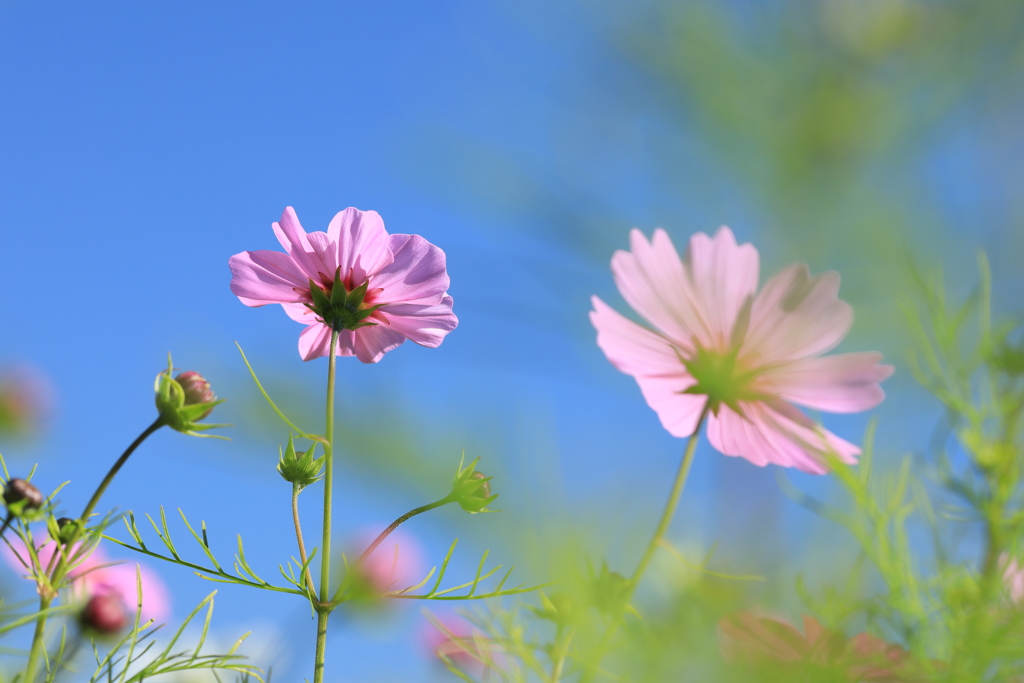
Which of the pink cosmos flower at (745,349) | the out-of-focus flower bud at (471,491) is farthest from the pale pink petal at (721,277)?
Result: the out-of-focus flower bud at (471,491)

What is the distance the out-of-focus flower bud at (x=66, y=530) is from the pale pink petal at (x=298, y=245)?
0.38 ft

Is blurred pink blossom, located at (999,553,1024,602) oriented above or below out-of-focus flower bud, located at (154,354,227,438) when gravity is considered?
above

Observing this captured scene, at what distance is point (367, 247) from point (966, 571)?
0.32 metres

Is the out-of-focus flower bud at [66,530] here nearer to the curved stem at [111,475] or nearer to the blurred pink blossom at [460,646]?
the curved stem at [111,475]

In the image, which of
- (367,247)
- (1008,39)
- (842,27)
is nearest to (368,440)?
(367,247)

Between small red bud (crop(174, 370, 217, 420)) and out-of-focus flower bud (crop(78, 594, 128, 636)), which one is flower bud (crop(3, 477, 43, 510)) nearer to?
small red bud (crop(174, 370, 217, 420))

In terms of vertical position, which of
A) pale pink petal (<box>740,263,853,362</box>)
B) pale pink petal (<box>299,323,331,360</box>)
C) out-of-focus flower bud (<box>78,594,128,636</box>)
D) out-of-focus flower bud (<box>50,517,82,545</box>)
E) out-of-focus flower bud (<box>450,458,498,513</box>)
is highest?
pale pink petal (<box>740,263,853,362</box>)

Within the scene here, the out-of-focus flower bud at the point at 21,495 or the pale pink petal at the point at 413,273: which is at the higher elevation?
the pale pink petal at the point at 413,273

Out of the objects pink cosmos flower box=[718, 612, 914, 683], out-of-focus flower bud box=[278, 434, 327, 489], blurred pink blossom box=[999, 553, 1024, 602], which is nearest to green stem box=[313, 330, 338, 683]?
out-of-focus flower bud box=[278, 434, 327, 489]

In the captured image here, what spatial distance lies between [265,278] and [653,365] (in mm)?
150

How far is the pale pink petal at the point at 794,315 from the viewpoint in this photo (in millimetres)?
282

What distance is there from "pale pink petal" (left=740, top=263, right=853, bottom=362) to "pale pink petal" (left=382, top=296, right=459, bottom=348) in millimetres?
114

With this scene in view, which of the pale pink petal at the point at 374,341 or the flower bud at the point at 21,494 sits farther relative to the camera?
the pale pink petal at the point at 374,341

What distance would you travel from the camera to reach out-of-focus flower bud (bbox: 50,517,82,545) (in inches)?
9.3
